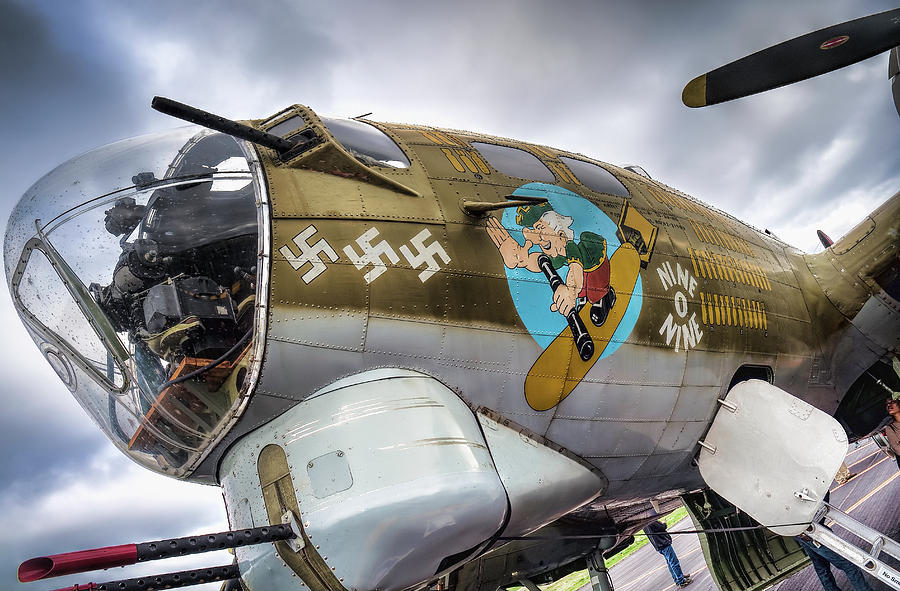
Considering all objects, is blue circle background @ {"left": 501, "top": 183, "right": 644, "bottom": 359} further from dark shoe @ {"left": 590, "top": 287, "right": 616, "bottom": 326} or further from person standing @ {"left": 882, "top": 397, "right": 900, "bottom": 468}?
person standing @ {"left": 882, "top": 397, "right": 900, "bottom": 468}

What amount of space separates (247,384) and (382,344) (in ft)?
3.20

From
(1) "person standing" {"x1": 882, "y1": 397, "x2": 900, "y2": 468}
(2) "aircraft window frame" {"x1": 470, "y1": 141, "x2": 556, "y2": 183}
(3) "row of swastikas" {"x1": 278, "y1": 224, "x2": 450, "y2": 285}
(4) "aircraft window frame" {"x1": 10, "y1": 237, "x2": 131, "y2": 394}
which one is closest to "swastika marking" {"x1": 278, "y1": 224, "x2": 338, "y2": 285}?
(3) "row of swastikas" {"x1": 278, "y1": 224, "x2": 450, "y2": 285}

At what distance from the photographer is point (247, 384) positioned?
4371 millimetres

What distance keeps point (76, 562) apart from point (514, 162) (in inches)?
182

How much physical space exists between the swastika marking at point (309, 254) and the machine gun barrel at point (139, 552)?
1.65 m

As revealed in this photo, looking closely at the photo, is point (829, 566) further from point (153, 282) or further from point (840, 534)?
point (153, 282)

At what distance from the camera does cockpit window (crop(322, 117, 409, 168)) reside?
525cm

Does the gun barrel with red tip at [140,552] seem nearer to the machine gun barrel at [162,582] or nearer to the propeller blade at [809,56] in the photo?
the machine gun barrel at [162,582]

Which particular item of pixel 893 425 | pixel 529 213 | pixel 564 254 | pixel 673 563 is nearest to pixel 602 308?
pixel 564 254

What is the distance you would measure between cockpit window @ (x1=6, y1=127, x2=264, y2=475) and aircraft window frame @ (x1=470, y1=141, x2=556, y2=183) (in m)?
2.27

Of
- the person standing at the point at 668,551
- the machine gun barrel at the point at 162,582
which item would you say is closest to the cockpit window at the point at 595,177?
the machine gun barrel at the point at 162,582

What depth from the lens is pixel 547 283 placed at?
213 inches

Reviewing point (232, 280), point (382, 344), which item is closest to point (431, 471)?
point (382, 344)

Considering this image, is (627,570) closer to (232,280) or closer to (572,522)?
(572,522)
